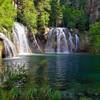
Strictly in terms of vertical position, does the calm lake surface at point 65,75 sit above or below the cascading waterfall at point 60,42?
below

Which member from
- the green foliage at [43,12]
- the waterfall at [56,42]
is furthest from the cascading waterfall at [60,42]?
the green foliage at [43,12]

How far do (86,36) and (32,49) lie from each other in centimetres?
1700

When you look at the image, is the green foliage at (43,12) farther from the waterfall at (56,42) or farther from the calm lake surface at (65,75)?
the calm lake surface at (65,75)

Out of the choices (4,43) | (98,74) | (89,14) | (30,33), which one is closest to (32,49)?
(30,33)

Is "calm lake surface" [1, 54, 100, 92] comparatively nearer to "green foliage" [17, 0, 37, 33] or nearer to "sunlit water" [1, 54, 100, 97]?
"sunlit water" [1, 54, 100, 97]

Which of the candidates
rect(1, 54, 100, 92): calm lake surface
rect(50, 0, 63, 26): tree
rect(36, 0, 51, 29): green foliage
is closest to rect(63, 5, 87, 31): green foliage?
rect(50, 0, 63, 26): tree

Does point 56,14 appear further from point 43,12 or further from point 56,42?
point 56,42

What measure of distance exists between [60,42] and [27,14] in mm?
10698

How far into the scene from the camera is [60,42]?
80.4 m

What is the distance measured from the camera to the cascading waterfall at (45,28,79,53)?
A: 3145 inches

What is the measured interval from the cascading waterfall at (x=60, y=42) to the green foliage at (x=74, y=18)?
677cm

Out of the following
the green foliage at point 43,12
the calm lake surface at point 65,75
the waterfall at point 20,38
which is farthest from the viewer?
the green foliage at point 43,12

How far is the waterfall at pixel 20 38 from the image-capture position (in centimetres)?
6494

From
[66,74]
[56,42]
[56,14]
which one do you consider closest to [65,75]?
[66,74]
